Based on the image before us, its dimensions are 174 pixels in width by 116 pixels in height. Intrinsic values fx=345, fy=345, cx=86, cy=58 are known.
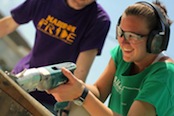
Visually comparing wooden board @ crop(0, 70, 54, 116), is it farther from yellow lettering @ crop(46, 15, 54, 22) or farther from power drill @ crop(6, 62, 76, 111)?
yellow lettering @ crop(46, 15, 54, 22)

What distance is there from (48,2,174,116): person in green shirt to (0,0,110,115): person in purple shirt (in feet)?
0.85

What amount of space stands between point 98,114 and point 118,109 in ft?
0.75

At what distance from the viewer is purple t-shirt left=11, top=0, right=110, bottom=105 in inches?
65.5

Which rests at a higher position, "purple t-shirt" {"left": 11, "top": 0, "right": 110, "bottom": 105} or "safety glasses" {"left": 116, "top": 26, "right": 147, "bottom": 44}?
"safety glasses" {"left": 116, "top": 26, "right": 147, "bottom": 44}

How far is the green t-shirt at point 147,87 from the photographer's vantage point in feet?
4.01

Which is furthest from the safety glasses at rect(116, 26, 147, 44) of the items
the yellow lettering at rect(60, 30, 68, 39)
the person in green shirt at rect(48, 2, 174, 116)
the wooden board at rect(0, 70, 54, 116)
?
the wooden board at rect(0, 70, 54, 116)

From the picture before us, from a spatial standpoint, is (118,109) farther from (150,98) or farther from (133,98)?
(150,98)

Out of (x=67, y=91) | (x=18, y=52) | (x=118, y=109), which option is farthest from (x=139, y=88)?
(x=18, y=52)

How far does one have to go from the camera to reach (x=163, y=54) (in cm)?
137

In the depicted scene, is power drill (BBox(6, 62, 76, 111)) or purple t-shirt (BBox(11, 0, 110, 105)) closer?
power drill (BBox(6, 62, 76, 111))

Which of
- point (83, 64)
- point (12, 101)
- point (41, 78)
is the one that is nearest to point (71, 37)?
point (83, 64)

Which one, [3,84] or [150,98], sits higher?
[3,84]

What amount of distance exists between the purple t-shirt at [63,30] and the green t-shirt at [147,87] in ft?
0.77

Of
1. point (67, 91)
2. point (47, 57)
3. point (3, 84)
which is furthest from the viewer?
point (47, 57)
